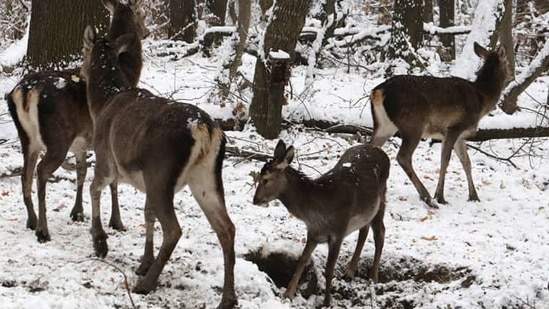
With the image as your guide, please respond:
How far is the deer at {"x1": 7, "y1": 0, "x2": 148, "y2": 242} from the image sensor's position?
6.46 m

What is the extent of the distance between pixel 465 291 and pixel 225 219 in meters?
2.09

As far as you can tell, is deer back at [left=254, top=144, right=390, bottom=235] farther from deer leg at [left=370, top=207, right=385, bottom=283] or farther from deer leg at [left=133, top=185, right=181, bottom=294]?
deer leg at [left=133, top=185, right=181, bottom=294]

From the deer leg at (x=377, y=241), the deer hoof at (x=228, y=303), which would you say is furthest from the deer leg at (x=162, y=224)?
the deer leg at (x=377, y=241)

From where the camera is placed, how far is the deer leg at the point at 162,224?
5027mm

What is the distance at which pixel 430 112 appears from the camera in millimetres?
8875

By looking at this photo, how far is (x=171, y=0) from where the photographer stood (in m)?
21.3

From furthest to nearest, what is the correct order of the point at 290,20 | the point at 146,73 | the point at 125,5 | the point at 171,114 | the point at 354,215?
the point at 146,73 < the point at 290,20 < the point at 125,5 < the point at 354,215 < the point at 171,114

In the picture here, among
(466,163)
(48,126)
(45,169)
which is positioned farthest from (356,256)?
(466,163)

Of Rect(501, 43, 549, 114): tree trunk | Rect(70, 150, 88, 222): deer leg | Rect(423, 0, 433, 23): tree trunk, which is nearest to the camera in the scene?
Rect(70, 150, 88, 222): deer leg

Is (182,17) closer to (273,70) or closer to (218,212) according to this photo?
(273,70)

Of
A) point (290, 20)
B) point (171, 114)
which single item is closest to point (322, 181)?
point (171, 114)

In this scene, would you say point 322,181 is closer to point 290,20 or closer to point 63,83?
point 63,83

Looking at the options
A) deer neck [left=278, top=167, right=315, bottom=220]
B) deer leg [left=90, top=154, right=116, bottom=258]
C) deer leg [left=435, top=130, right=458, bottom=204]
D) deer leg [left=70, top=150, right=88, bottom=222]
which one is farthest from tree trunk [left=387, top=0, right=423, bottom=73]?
deer leg [left=90, top=154, right=116, bottom=258]

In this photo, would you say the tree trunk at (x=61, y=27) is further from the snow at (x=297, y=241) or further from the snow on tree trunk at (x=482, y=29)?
the snow on tree trunk at (x=482, y=29)
